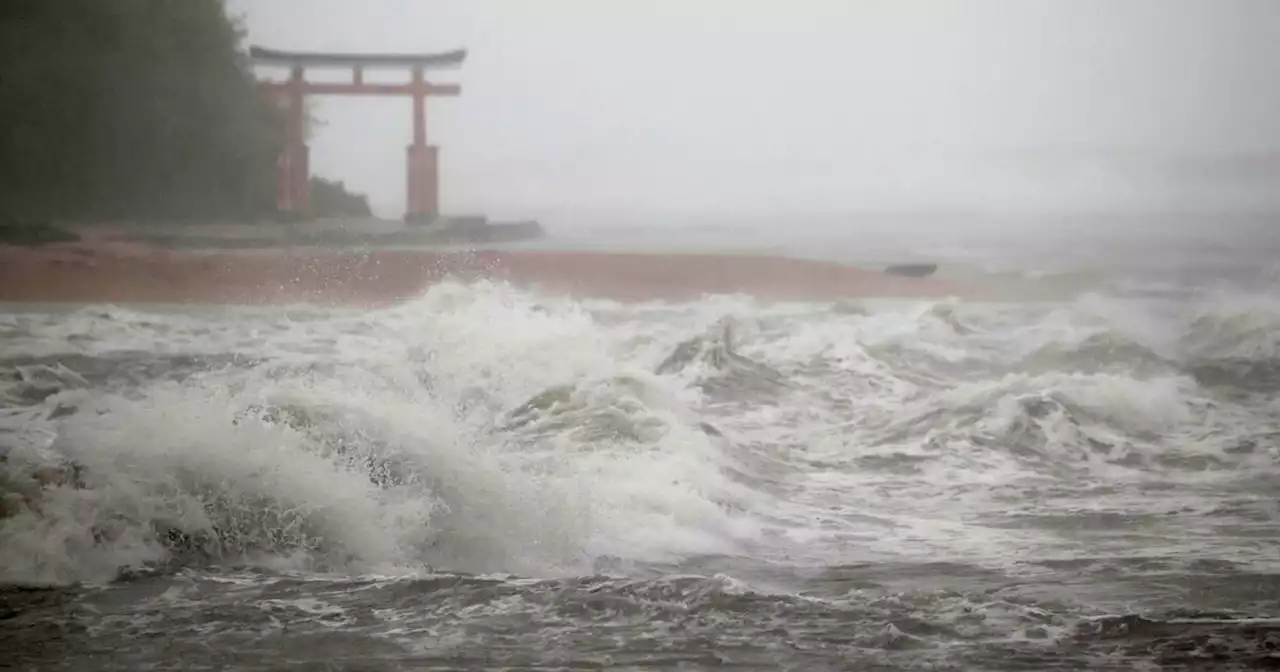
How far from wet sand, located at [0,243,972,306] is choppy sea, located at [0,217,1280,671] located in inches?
1.8

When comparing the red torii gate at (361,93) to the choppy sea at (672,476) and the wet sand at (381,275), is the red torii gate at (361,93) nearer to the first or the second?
the wet sand at (381,275)

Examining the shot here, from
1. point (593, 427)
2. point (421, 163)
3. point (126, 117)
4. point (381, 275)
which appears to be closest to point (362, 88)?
point (421, 163)

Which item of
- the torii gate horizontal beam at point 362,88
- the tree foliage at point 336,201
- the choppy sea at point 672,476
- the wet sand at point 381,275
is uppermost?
the torii gate horizontal beam at point 362,88

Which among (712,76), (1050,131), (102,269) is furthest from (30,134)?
(1050,131)

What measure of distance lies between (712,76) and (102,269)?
66.5 inches

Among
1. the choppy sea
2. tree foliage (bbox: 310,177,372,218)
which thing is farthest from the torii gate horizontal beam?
the choppy sea

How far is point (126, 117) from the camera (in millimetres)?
3055

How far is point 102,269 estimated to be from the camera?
120 inches

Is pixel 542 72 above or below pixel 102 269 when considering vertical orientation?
above

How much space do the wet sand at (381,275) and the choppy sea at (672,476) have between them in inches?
1.8

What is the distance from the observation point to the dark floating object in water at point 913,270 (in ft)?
9.80

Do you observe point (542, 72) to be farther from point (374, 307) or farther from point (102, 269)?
point (102, 269)

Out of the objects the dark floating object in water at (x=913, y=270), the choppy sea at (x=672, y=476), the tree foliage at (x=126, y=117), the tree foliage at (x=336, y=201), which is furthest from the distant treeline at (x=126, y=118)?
the dark floating object in water at (x=913, y=270)

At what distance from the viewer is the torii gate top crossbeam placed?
9.83 ft
